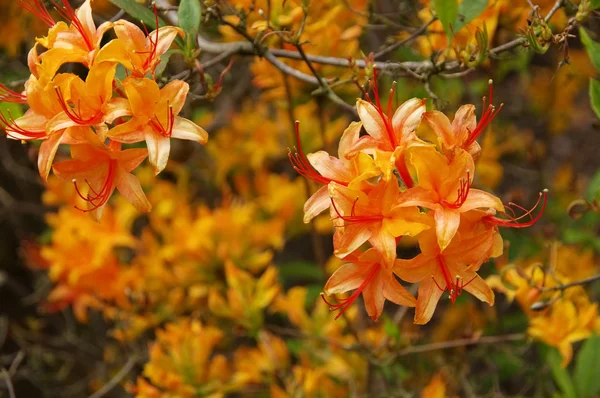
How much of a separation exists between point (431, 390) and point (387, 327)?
263mm

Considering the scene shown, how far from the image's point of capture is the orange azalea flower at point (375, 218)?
956 millimetres

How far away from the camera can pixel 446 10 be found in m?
1.28

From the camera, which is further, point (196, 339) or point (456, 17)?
point (196, 339)

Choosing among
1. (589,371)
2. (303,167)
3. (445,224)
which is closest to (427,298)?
(445,224)

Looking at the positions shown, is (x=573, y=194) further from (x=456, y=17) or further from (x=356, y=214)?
(x=356, y=214)

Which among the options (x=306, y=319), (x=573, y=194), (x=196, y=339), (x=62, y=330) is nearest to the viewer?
(x=196, y=339)

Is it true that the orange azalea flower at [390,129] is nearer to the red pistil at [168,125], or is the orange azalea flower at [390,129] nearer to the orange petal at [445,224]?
the orange petal at [445,224]

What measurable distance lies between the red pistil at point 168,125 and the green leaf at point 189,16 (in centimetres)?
17

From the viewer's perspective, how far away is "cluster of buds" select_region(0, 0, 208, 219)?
3.32 ft

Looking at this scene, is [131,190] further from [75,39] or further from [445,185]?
[445,185]

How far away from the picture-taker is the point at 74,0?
171 cm

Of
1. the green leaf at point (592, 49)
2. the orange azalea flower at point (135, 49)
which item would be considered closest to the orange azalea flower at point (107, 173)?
the orange azalea flower at point (135, 49)

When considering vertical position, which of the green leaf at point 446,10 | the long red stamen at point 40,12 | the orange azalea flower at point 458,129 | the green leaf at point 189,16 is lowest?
the orange azalea flower at point 458,129

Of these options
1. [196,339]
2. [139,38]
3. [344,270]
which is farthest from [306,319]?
[139,38]
